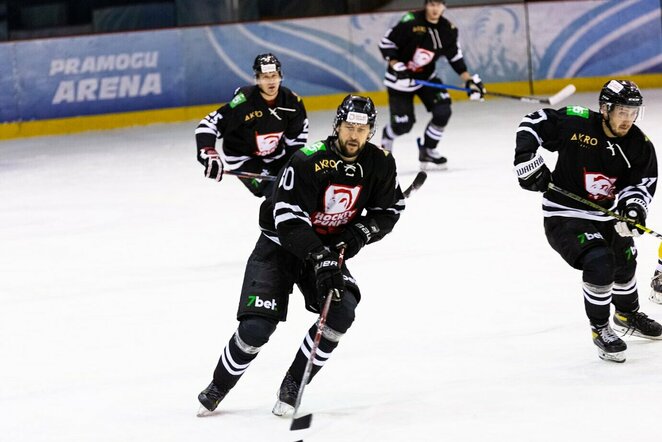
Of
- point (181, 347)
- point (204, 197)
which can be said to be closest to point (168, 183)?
point (204, 197)

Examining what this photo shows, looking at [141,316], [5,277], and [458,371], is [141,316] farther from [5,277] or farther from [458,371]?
[458,371]

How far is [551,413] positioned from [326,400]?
0.72 meters

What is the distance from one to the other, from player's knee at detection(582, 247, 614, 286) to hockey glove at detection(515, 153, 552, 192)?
1.00 ft

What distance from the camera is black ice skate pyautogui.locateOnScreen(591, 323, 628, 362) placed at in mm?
4020

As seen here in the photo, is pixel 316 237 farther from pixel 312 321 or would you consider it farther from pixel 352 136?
pixel 312 321

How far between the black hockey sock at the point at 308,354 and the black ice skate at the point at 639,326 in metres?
1.30

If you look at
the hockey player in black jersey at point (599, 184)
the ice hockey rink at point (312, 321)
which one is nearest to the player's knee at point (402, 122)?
the ice hockey rink at point (312, 321)

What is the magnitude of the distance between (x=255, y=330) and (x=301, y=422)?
12.4 inches

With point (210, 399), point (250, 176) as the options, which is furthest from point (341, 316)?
point (250, 176)

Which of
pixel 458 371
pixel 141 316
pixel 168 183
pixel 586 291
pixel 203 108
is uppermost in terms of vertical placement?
pixel 586 291

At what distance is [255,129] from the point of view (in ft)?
19.0

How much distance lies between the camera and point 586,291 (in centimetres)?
404

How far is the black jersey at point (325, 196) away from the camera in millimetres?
3562

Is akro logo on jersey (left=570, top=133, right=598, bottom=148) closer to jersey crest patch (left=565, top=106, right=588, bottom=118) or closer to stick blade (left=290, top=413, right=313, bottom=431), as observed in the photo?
jersey crest patch (left=565, top=106, right=588, bottom=118)
